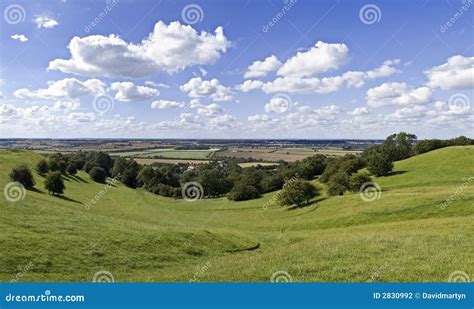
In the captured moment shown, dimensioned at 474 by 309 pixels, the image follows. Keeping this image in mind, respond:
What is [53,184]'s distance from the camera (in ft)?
229

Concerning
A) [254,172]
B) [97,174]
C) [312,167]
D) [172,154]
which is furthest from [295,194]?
[172,154]

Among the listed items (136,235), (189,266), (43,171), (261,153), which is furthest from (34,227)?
(261,153)

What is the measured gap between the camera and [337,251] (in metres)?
22.4

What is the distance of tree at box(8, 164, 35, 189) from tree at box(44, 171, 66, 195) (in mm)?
2529

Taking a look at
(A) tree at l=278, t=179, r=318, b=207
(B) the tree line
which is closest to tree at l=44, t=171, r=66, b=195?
(B) the tree line

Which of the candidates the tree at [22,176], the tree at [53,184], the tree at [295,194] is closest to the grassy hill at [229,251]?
the tree at [295,194]

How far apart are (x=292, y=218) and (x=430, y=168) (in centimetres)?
4091

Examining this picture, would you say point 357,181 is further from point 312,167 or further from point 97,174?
point 97,174

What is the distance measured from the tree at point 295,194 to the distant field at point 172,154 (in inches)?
3150

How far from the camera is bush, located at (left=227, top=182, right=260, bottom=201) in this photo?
362 ft

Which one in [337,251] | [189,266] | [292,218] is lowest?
[292,218]

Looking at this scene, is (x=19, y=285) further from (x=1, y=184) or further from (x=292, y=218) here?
(x=292, y=218)

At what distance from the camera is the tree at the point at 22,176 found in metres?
65.0

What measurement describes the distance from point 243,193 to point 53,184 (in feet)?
180
